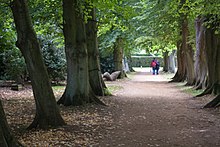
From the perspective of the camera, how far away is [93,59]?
15.8m

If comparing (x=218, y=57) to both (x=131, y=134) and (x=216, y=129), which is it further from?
(x=131, y=134)

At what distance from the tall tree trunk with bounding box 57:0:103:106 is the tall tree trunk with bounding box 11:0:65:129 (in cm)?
405

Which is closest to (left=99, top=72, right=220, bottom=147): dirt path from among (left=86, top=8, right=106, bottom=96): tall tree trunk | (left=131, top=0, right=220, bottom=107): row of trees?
(left=131, top=0, right=220, bottom=107): row of trees

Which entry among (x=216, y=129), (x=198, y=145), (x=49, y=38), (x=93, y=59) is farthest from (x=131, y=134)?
(x=49, y=38)

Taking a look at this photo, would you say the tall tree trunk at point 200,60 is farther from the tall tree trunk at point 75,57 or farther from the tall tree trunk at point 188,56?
the tall tree trunk at point 75,57

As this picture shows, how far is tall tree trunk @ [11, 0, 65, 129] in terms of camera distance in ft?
26.8

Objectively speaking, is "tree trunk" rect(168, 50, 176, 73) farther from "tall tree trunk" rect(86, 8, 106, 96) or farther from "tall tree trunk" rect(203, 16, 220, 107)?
"tall tree trunk" rect(86, 8, 106, 96)

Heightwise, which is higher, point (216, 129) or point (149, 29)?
point (149, 29)

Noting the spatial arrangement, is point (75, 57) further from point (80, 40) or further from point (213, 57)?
point (213, 57)

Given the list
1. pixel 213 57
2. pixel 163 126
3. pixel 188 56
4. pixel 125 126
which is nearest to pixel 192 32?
pixel 188 56

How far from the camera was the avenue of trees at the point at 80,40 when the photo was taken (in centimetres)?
827

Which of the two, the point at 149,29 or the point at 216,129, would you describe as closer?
the point at 216,129

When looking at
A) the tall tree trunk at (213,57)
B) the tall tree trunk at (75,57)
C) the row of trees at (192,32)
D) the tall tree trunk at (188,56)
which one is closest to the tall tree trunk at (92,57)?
the tall tree trunk at (75,57)

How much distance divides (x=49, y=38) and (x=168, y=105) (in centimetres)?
1241
